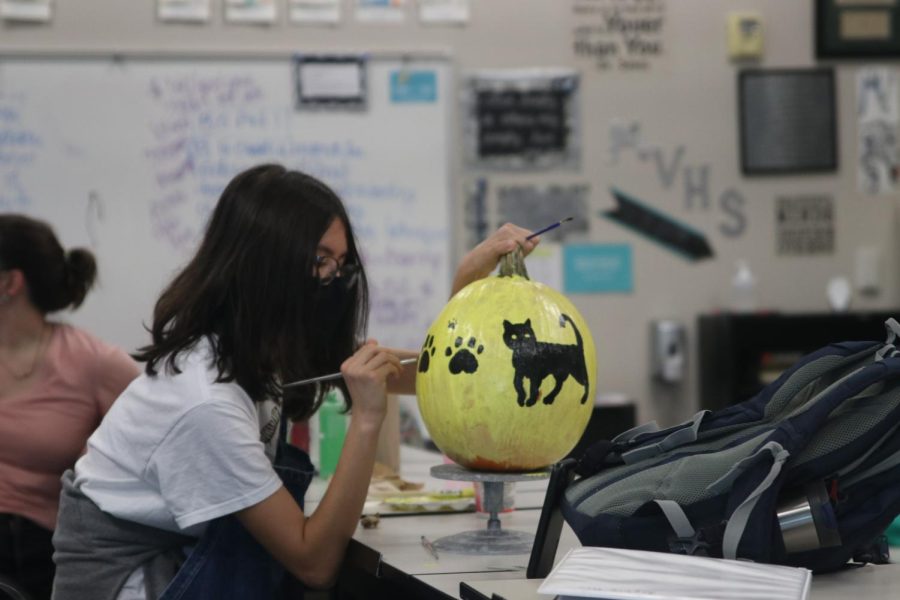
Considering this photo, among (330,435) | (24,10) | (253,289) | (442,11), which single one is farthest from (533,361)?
(24,10)

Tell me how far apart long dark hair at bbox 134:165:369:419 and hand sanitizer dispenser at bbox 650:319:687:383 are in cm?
246

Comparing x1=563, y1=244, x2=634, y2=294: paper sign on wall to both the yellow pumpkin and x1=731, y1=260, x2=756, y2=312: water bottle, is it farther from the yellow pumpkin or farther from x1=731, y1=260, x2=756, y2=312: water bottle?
the yellow pumpkin

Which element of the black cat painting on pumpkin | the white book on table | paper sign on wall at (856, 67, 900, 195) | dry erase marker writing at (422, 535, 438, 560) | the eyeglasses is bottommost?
dry erase marker writing at (422, 535, 438, 560)

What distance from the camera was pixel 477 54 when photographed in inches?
157

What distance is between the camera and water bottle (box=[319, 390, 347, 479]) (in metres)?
2.39

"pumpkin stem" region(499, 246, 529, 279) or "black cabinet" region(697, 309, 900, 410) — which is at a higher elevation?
"pumpkin stem" region(499, 246, 529, 279)

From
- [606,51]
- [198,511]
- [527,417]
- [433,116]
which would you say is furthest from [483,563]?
[606,51]

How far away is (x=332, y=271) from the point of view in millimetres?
1705

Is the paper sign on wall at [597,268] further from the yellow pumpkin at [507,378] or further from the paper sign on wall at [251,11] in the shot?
the yellow pumpkin at [507,378]

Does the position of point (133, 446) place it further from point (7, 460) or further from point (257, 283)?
point (7, 460)

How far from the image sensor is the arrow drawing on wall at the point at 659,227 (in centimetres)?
408

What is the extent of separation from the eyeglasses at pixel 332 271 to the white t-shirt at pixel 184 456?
0.65 feet

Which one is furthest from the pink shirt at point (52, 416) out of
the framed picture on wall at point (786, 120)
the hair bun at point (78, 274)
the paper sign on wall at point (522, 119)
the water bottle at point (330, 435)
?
the framed picture on wall at point (786, 120)

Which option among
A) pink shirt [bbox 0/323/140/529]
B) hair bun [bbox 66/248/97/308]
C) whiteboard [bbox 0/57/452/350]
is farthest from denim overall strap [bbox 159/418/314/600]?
whiteboard [bbox 0/57/452/350]
